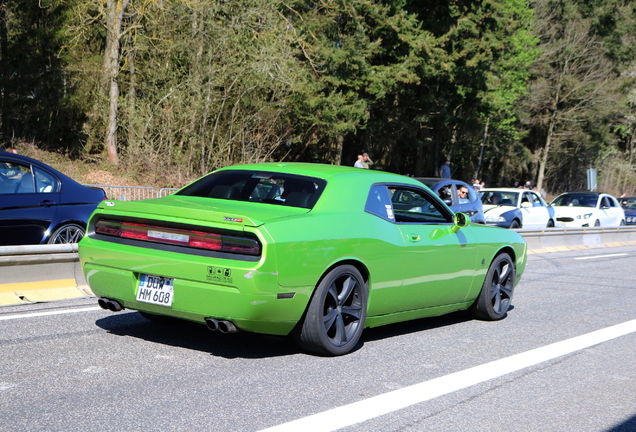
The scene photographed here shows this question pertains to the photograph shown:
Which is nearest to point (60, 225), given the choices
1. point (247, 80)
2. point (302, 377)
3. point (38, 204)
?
point (38, 204)

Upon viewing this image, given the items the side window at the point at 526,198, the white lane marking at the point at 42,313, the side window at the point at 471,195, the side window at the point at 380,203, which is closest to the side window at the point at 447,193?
the side window at the point at 471,195

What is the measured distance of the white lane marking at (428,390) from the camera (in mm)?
4234

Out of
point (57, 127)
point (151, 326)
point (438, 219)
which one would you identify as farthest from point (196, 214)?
point (57, 127)

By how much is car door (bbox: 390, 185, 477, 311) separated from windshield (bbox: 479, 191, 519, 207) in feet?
50.2

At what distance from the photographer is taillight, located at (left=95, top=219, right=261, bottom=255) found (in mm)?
5320

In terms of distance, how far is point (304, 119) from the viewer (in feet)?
102

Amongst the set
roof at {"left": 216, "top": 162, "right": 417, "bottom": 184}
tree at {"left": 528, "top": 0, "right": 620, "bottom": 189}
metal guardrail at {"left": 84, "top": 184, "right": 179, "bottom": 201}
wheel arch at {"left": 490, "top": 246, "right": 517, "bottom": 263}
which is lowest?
wheel arch at {"left": 490, "top": 246, "right": 517, "bottom": 263}

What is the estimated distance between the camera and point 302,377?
5.29 meters

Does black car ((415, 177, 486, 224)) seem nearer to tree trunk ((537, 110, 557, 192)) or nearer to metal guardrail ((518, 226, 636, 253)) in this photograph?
metal guardrail ((518, 226, 636, 253))

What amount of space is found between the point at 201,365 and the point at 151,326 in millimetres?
1435

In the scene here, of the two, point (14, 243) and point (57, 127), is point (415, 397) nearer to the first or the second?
point (14, 243)

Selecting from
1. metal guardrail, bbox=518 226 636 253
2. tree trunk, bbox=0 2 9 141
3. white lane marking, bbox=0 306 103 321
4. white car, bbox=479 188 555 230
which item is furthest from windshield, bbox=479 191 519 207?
white lane marking, bbox=0 306 103 321

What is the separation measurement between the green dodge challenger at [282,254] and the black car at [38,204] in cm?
322

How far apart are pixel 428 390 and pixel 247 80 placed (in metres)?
22.1
